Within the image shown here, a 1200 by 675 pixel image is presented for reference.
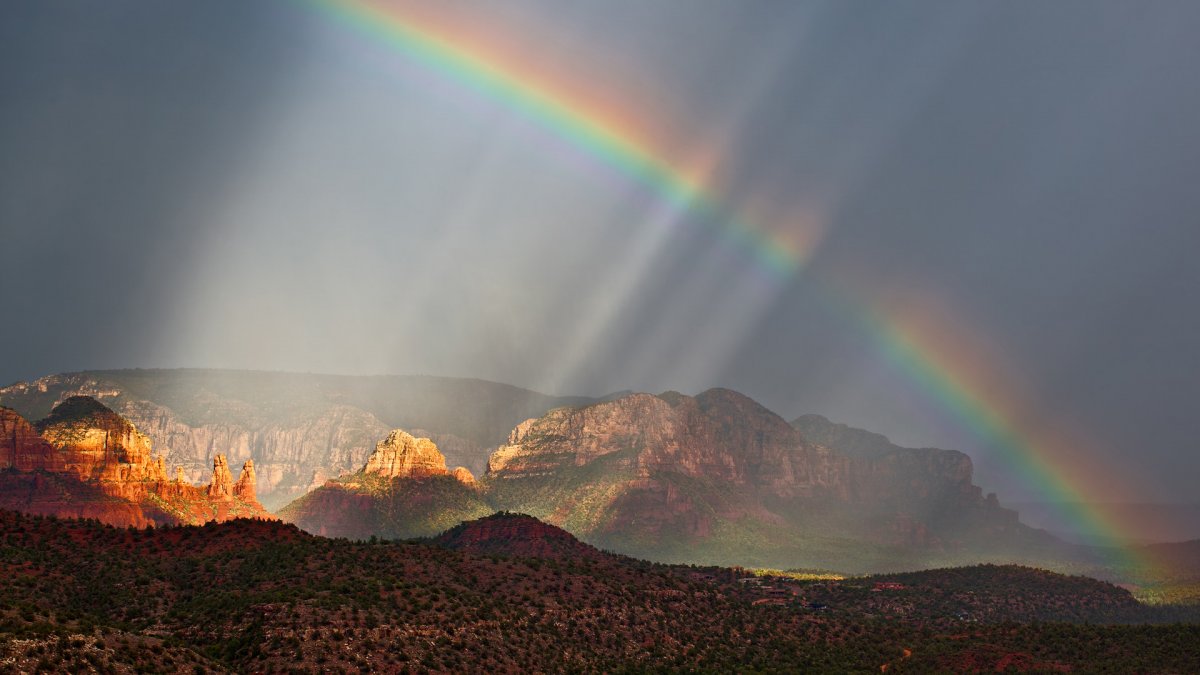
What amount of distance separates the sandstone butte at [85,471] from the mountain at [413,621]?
260 ft

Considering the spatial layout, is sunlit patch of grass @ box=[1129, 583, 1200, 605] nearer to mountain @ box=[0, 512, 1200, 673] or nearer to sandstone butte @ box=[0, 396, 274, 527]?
mountain @ box=[0, 512, 1200, 673]

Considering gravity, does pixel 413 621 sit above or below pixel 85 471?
below

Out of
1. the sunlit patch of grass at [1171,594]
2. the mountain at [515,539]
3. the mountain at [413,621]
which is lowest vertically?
the mountain at [413,621]

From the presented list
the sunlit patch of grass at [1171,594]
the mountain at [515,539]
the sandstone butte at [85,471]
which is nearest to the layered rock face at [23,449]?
the sandstone butte at [85,471]

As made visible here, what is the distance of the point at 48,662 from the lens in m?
46.3

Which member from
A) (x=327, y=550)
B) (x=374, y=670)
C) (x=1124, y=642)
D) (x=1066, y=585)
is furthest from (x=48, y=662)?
(x=1066, y=585)

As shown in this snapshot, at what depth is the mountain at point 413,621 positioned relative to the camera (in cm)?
6034

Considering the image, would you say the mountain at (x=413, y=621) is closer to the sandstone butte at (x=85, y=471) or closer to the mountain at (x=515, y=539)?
the mountain at (x=515, y=539)

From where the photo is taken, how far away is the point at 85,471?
168 metres

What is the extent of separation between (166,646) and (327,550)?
3740 centimetres

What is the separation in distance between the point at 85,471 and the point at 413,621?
128384 mm

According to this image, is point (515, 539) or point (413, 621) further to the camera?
point (515, 539)

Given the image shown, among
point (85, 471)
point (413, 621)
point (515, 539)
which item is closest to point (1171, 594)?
point (515, 539)

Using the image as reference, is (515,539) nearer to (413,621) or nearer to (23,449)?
(413,621)
